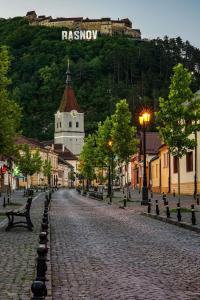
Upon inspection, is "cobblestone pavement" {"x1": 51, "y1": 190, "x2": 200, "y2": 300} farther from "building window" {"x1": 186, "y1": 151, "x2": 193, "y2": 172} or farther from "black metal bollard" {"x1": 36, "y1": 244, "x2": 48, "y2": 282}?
"building window" {"x1": 186, "y1": 151, "x2": 193, "y2": 172}

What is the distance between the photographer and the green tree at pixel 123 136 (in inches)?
2111

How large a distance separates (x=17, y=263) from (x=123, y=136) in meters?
42.5

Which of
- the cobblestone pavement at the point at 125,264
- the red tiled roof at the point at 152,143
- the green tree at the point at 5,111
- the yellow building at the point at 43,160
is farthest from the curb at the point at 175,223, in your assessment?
the yellow building at the point at 43,160

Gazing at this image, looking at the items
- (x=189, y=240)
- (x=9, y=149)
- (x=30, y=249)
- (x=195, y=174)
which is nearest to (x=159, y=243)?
(x=189, y=240)

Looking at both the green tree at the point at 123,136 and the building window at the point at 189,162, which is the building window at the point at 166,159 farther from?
the green tree at the point at 123,136

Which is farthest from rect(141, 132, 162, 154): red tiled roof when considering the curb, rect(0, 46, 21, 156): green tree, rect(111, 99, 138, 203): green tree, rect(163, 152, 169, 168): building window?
the curb

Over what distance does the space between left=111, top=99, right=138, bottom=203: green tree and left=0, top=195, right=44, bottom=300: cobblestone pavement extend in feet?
112

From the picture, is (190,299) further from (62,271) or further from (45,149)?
(45,149)

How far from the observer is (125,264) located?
12188 millimetres

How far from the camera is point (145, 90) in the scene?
18625 cm

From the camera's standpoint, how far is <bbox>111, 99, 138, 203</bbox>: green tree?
53625mm

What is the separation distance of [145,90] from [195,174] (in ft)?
448

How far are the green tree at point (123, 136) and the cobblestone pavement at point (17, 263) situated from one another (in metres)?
34.2

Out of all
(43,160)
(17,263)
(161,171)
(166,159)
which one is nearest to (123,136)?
(166,159)
